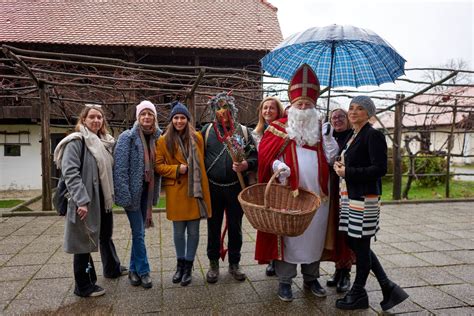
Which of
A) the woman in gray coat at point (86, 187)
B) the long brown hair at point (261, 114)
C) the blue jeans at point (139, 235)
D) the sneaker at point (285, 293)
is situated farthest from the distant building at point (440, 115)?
the woman in gray coat at point (86, 187)

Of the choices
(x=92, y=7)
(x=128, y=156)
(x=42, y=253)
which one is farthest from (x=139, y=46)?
(x=128, y=156)

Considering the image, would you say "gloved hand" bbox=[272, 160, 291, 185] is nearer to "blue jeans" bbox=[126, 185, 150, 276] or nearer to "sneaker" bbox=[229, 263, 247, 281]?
"sneaker" bbox=[229, 263, 247, 281]

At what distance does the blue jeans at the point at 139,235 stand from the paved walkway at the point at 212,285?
211 mm

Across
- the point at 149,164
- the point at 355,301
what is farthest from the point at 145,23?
the point at 355,301

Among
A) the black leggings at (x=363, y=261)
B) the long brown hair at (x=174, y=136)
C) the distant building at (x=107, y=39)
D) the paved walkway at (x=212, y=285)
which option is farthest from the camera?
the distant building at (x=107, y=39)

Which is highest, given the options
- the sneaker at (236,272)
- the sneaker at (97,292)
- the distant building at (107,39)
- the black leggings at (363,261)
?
the distant building at (107,39)

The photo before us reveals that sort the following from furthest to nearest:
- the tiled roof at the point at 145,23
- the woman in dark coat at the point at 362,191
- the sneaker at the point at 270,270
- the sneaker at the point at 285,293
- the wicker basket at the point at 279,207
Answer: the tiled roof at the point at 145,23
the sneaker at the point at 270,270
the sneaker at the point at 285,293
the woman in dark coat at the point at 362,191
the wicker basket at the point at 279,207

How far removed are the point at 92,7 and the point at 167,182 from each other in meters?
14.4

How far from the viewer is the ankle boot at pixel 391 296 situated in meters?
2.89

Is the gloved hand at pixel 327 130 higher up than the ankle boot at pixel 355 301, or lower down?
higher up

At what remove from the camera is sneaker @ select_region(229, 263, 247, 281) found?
3.56m

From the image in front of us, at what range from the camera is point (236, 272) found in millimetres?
3602

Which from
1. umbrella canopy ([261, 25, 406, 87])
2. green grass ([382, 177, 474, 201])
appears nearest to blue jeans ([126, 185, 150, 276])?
umbrella canopy ([261, 25, 406, 87])

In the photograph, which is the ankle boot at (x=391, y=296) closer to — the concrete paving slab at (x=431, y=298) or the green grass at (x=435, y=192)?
the concrete paving slab at (x=431, y=298)
